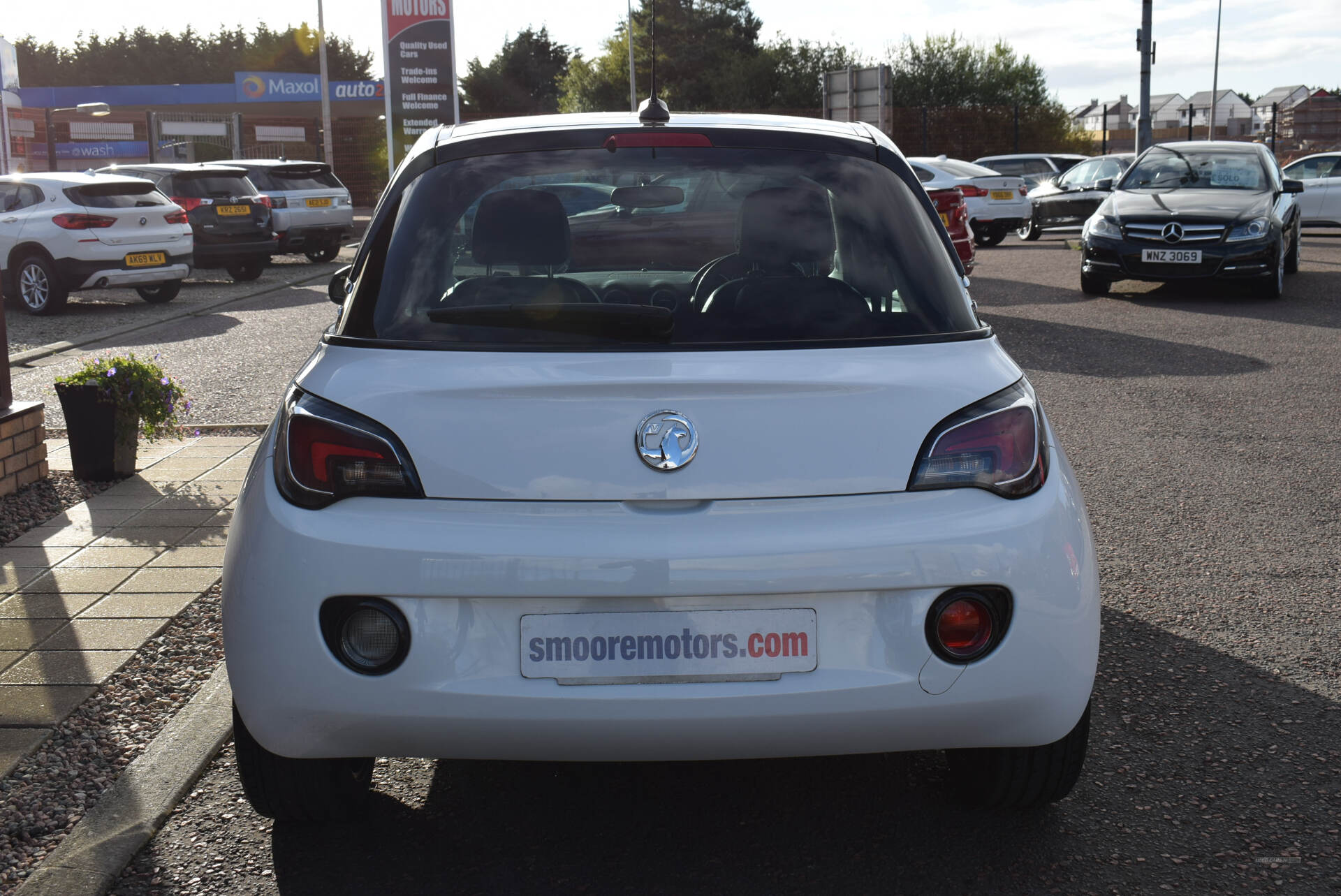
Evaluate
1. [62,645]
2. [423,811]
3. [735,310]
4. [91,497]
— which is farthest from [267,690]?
[91,497]

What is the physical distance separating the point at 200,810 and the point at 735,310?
5.61 ft

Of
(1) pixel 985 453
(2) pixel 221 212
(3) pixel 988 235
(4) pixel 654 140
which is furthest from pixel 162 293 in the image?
(1) pixel 985 453

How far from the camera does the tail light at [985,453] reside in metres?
2.59

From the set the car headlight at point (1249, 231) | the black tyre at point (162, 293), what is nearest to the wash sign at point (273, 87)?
the black tyre at point (162, 293)

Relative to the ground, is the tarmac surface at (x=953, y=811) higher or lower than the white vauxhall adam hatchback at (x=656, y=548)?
lower

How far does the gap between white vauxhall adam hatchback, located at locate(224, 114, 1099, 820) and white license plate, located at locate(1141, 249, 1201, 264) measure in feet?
39.9

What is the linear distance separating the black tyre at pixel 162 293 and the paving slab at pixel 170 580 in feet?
41.7

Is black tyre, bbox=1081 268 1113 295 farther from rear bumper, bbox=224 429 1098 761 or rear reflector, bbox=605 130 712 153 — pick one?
rear bumper, bbox=224 429 1098 761

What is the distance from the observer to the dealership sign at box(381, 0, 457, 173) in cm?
2728

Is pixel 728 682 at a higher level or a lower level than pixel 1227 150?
lower

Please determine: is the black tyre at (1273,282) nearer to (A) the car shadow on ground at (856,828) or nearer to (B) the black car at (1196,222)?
(B) the black car at (1196,222)

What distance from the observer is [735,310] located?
2.83 m

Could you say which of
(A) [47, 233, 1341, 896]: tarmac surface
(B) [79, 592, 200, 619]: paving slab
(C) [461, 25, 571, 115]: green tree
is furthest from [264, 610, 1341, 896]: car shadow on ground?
(C) [461, 25, 571, 115]: green tree

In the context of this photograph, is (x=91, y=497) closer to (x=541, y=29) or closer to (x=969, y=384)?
(x=969, y=384)
